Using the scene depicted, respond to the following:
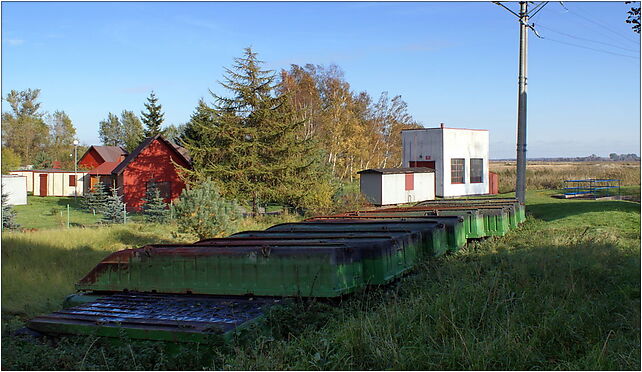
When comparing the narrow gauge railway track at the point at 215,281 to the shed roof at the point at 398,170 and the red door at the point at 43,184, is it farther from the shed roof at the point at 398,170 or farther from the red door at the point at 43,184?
the red door at the point at 43,184

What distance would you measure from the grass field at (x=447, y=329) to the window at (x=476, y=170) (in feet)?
87.1

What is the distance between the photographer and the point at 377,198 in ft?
94.6

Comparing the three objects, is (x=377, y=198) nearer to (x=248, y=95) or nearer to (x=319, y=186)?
(x=319, y=186)

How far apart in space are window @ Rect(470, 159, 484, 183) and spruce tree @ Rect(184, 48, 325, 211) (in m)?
11.0

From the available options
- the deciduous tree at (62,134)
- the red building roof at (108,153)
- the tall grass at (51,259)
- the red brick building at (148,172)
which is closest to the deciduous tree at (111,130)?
the deciduous tree at (62,134)

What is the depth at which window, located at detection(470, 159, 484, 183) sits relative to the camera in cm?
3475

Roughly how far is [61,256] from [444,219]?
8033mm

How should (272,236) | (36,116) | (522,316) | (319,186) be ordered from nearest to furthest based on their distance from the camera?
(522,316) < (272,236) < (319,186) < (36,116)

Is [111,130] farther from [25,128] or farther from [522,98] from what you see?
[522,98]

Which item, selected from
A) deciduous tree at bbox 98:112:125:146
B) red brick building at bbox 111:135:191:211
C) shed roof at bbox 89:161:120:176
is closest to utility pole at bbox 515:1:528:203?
red brick building at bbox 111:135:191:211

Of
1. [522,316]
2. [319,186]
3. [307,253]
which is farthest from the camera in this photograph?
[319,186]

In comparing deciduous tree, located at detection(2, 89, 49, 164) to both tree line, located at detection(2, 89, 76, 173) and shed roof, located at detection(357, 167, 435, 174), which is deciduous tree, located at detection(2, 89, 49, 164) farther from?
shed roof, located at detection(357, 167, 435, 174)

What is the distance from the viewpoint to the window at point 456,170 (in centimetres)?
3347

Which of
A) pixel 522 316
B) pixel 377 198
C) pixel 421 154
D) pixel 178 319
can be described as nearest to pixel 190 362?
pixel 178 319
